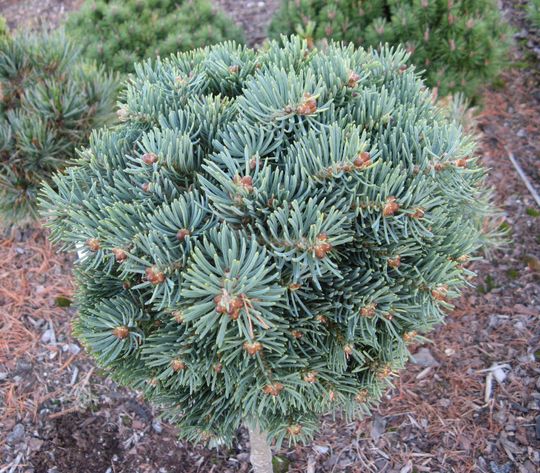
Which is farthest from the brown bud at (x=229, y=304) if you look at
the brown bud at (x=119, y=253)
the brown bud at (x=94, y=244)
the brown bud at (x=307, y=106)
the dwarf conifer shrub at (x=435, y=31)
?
the dwarf conifer shrub at (x=435, y=31)

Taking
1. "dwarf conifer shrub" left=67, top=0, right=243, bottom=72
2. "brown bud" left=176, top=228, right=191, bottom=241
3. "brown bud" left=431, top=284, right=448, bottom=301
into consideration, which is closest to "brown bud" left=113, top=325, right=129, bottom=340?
"brown bud" left=176, top=228, right=191, bottom=241

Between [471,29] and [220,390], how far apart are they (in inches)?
114

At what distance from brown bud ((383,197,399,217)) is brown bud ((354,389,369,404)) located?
0.62 m

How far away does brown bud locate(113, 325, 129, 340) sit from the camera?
1488mm

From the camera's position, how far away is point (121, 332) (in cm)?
149

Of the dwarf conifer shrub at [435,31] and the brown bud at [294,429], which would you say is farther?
the dwarf conifer shrub at [435,31]

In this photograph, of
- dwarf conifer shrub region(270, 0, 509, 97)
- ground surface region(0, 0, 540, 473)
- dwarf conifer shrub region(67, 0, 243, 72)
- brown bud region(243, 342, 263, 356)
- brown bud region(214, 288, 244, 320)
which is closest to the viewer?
brown bud region(214, 288, 244, 320)

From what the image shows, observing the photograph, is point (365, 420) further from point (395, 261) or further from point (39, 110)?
point (39, 110)

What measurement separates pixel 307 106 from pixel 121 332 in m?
0.81

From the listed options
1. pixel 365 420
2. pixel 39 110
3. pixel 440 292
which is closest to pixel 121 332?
pixel 440 292

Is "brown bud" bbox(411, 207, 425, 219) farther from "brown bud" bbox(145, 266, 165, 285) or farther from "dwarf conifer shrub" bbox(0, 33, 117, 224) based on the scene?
"dwarf conifer shrub" bbox(0, 33, 117, 224)

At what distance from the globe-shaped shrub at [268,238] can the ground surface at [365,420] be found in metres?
0.82

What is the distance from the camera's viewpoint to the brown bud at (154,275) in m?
1.36

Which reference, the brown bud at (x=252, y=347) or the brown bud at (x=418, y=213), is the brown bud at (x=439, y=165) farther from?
the brown bud at (x=252, y=347)
